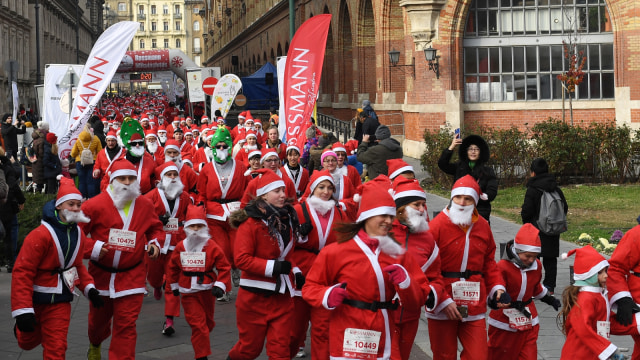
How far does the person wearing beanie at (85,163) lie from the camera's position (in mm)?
17844

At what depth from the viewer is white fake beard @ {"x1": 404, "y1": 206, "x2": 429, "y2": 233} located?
20.5ft

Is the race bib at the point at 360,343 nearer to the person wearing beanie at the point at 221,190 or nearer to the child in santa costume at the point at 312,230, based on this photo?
the child in santa costume at the point at 312,230

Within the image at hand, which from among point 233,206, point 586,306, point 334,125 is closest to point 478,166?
point 233,206

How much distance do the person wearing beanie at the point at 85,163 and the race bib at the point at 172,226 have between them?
799 centimetres

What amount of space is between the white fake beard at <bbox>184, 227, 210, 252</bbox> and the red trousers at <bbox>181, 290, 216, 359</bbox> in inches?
16.1

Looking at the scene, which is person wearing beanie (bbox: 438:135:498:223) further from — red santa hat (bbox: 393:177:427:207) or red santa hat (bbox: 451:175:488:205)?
red santa hat (bbox: 393:177:427:207)

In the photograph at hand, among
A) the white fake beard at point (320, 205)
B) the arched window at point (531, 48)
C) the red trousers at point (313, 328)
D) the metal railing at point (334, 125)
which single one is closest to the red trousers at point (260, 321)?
the red trousers at point (313, 328)

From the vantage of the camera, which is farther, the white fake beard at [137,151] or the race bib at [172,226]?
the white fake beard at [137,151]

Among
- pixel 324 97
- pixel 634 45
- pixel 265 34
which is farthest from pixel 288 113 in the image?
pixel 265 34

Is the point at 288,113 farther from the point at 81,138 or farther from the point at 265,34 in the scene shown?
the point at 265,34

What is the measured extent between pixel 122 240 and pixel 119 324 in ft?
2.19

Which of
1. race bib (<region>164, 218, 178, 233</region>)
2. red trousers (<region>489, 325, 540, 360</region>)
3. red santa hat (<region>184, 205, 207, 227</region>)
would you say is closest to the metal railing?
race bib (<region>164, 218, 178, 233</region>)

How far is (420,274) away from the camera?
5742 mm

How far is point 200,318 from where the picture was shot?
7.98 metres
